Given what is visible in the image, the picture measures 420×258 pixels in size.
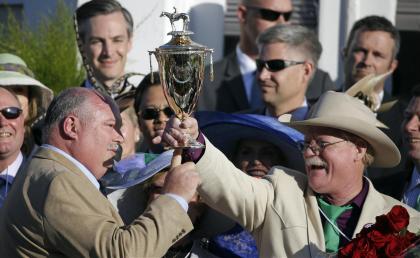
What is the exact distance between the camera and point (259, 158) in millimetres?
7414

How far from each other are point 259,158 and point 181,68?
1.59 m

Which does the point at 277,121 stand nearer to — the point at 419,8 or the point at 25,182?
the point at 25,182

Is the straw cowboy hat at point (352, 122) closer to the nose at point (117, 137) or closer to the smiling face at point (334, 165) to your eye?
the smiling face at point (334, 165)

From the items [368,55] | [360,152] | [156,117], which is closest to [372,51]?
[368,55]

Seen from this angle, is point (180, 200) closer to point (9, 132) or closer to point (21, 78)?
point (9, 132)

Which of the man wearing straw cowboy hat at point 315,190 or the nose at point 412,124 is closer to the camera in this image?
the man wearing straw cowboy hat at point 315,190

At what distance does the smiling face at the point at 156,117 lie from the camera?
7877mm

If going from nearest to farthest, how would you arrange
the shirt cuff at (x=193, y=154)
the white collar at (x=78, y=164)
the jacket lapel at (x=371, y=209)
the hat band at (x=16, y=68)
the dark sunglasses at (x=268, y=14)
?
the white collar at (x=78, y=164), the shirt cuff at (x=193, y=154), the jacket lapel at (x=371, y=209), the hat band at (x=16, y=68), the dark sunglasses at (x=268, y=14)

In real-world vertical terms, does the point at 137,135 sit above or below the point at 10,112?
below

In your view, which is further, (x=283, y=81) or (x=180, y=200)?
(x=283, y=81)

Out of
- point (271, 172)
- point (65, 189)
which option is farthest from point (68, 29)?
point (65, 189)

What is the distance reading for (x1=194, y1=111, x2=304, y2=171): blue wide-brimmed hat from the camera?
7.21 metres

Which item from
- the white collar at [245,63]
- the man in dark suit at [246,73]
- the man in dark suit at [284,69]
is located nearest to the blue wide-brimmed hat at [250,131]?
the man in dark suit at [284,69]

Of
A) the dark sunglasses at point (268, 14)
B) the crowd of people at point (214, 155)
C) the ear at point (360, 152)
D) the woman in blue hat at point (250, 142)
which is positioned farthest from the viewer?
the dark sunglasses at point (268, 14)
